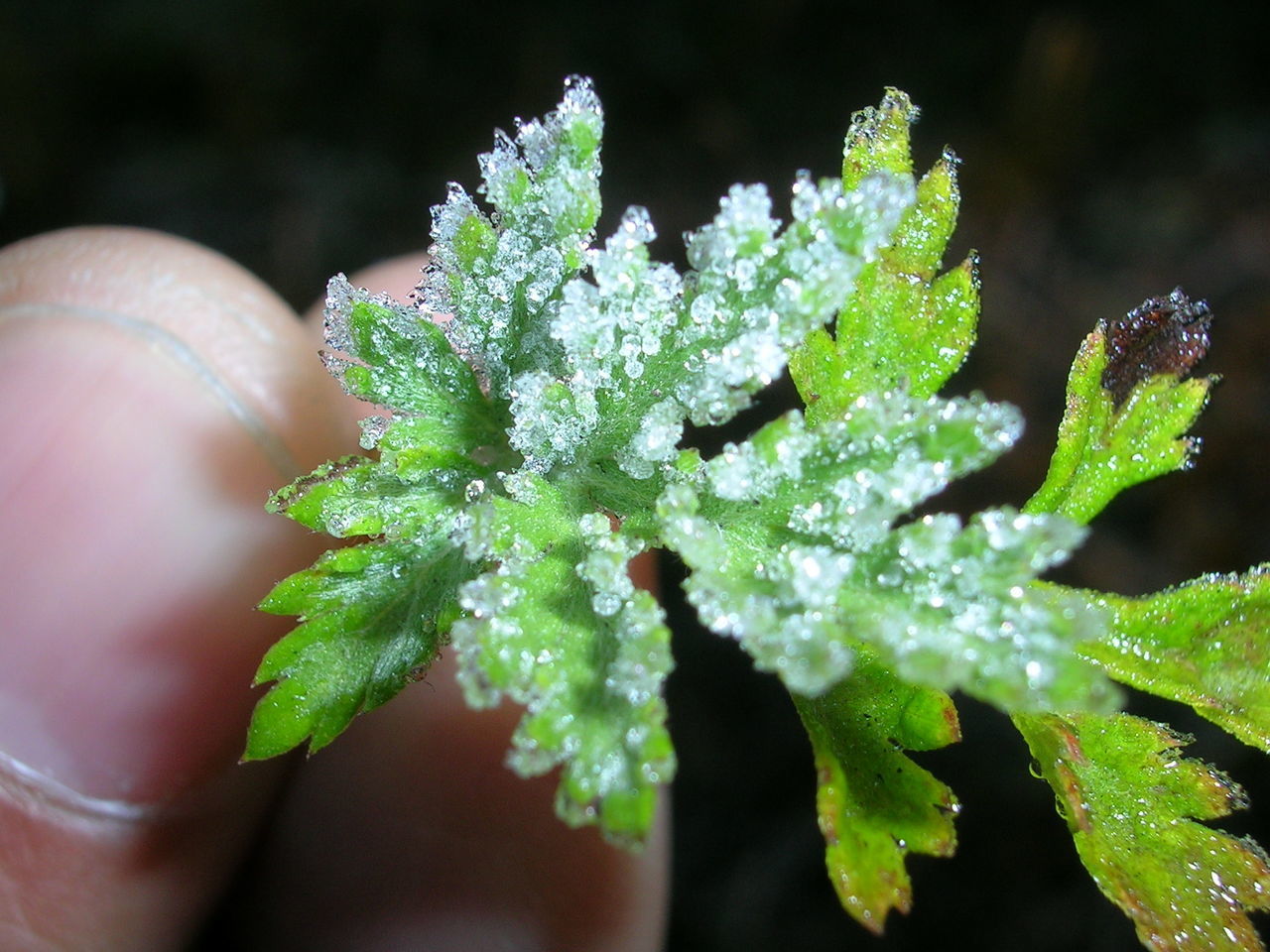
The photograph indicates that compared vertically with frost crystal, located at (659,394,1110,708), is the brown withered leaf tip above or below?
above

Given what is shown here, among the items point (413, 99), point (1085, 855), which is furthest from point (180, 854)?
point (413, 99)

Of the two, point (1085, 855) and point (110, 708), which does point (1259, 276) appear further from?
point (110, 708)

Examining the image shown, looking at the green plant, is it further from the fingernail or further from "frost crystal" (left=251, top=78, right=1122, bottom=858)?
the fingernail

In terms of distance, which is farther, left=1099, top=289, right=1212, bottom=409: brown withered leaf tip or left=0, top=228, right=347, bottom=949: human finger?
left=0, top=228, right=347, bottom=949: human finger

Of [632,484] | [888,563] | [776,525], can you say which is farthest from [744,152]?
[888,563]

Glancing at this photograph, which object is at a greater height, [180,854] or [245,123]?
[245,123]

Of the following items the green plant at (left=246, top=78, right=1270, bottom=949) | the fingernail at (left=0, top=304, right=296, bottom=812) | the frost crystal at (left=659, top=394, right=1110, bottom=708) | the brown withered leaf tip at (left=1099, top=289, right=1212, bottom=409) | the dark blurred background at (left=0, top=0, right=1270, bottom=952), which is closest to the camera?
the frost crystal at (left=659, top=394, right=1110, bottom=708)

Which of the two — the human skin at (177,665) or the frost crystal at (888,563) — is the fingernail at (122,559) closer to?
the human skin at (177,665)

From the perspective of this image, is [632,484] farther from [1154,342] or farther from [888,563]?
[1154,342]

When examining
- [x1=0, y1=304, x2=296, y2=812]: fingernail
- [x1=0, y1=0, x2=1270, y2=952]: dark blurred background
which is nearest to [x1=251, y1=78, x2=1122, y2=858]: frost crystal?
[x1=0, y1=304, x2=296, y2=812]: fingernail
